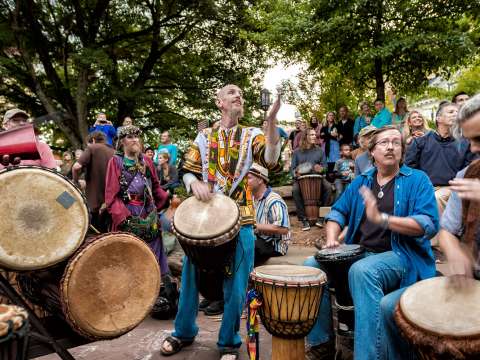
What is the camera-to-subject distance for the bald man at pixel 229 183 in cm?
312

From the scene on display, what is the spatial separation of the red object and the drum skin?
5.04ft

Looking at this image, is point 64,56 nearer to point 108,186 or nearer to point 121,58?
point 121,58

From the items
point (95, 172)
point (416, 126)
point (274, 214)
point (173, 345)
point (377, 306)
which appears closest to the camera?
point (377, 306)

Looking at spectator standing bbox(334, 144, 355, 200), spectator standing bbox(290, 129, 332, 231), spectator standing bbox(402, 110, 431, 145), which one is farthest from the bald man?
spectator standing bbox(334, 144, 355, 200)

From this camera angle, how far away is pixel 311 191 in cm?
755

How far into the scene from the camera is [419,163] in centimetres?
508

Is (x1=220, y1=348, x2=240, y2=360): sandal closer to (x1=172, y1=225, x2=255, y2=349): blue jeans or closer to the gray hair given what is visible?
(x1=172, y1=225, x2=255, y2=349): blue jeans

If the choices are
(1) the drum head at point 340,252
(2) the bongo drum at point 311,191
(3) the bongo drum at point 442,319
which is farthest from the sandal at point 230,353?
(2) the bongo drum at point 311,191

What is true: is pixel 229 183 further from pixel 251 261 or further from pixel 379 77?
pixel 379 77

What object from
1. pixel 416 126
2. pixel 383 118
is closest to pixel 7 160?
pixel 416 126

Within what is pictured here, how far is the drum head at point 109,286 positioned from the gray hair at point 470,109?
1967 mm

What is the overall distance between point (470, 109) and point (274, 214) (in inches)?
88.9

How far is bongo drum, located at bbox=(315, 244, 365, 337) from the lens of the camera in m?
2.81

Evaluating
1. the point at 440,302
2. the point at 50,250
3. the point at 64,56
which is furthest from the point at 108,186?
the point at 64,56
